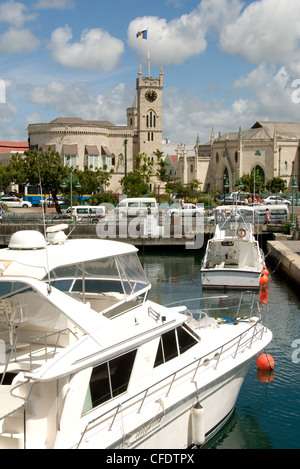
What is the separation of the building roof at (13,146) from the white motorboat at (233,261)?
92620 mm

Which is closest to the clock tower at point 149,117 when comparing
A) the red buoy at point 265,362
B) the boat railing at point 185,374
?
the red buoy at point 265,362

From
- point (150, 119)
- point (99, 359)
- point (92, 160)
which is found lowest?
point (99, 359)

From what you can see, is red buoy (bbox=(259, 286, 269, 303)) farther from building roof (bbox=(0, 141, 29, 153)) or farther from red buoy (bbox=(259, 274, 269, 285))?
building roof (bbox=(0, 141, 29, 153))

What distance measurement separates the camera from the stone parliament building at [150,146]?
82.6 m

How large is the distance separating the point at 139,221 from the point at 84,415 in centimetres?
3094

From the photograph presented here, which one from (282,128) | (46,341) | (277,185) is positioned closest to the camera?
(46,341)

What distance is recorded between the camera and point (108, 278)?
1089 cm

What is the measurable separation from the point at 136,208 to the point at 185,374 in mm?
33233

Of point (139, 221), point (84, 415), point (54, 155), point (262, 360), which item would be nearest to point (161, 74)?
point (54, 155)

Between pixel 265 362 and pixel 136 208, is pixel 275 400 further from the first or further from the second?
pixel 136 208

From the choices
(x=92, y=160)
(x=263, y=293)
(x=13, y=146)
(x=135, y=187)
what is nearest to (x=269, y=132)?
(x=92, y=160)

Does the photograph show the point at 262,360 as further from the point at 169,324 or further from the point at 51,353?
the point at 51,353

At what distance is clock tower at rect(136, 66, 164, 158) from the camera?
85938 mm

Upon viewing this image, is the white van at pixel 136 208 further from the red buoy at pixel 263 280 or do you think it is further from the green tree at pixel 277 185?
the green tree at pixel 277 185
